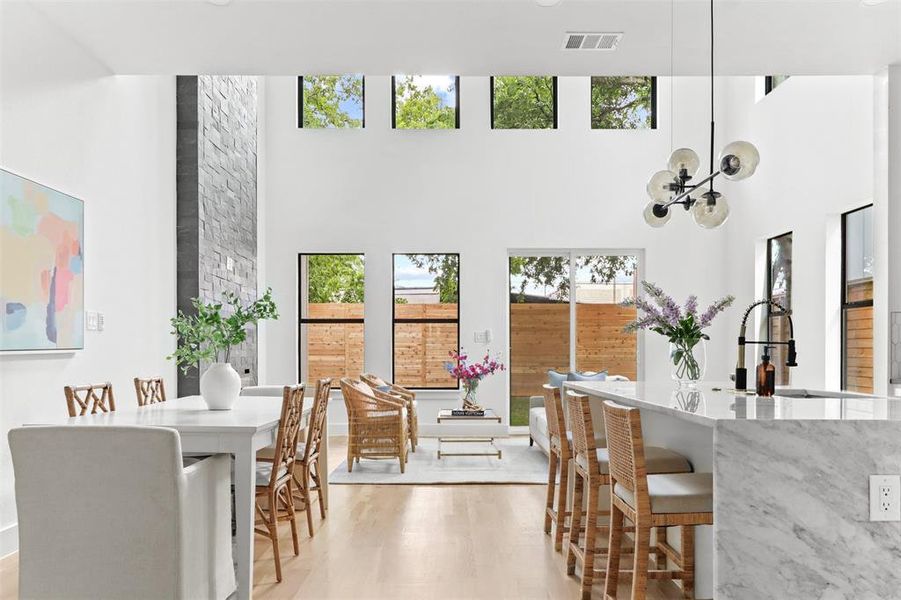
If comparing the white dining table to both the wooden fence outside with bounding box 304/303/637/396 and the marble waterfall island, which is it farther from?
the wooden fence outside with bounding box 304/303/637/396

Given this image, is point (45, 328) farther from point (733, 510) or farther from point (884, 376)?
point (884, 376)

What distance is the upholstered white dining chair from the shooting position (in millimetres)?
2512

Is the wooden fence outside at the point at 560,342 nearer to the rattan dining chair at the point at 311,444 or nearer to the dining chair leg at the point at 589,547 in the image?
the rattan dining chair at the point at 311,444

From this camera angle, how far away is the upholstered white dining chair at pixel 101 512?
2.51 meters

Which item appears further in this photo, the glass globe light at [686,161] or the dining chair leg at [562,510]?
the glass globe light at [686,161]

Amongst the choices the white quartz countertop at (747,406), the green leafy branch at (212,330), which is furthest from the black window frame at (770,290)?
the green leafy branch at (212,330)

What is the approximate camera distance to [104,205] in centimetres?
533

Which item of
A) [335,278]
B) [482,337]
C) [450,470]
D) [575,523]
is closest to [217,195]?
[335,278]

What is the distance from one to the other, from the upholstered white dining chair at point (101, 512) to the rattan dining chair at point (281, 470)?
3.02ft

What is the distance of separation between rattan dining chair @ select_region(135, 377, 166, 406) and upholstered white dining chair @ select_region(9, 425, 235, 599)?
2.18 metres

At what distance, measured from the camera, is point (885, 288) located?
557 cm

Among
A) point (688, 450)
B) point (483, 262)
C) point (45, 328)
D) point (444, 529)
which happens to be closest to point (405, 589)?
point (444, 529)

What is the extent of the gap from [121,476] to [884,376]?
5.26 meters

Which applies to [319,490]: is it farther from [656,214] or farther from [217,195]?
[217,195]
